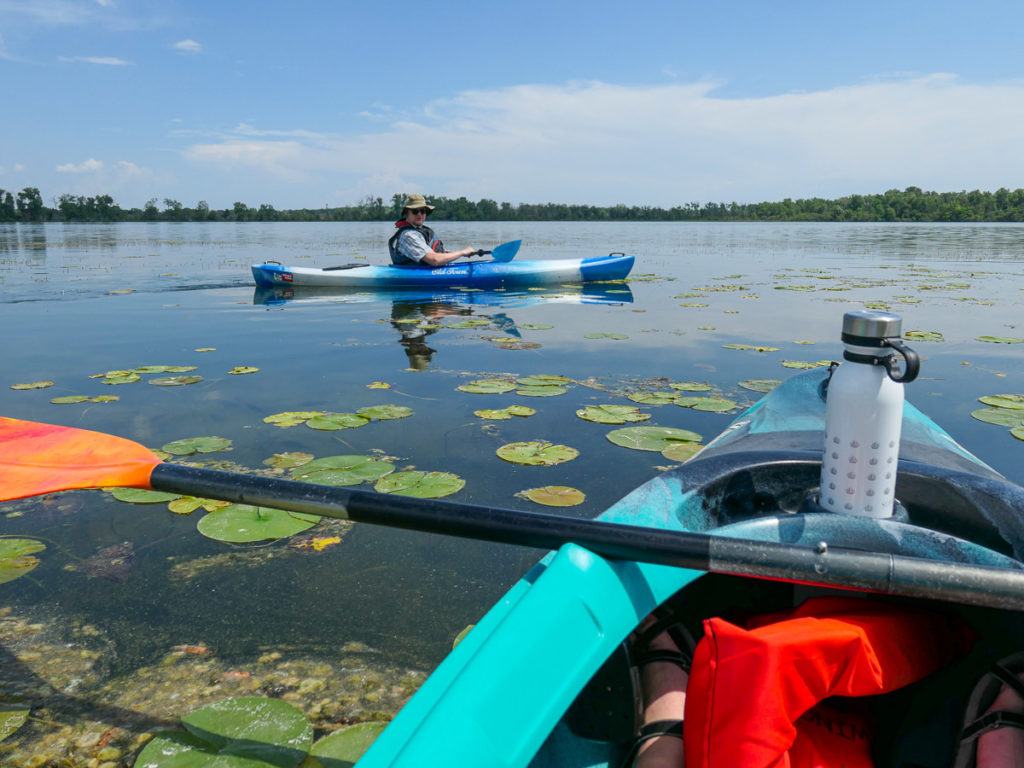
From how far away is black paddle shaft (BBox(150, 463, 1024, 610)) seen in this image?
0.92 metres

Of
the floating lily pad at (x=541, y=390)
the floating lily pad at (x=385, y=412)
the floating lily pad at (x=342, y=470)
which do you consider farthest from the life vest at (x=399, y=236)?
the floating lily pad at (x=342, y=470)

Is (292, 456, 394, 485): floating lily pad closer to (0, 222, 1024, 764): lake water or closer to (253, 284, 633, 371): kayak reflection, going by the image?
(0, 222, 1024, 764): lake water

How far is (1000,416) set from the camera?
11.1 ft

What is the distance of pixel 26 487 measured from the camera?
5.38ft

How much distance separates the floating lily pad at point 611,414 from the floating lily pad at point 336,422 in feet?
3.55

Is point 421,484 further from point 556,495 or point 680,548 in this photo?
point 680,548

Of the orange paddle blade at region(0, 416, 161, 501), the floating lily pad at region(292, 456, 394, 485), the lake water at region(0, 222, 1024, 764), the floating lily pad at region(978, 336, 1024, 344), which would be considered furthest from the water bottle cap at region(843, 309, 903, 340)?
the floating lily pad at region(978, 336, 1024, 344)

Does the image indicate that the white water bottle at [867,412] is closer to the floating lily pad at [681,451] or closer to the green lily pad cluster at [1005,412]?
the floating lily pad at [681,451]

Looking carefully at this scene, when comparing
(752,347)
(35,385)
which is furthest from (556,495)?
(35,385)

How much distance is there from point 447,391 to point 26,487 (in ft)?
7.94

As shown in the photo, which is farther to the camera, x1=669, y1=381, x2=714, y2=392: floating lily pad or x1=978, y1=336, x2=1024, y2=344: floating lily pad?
x1=978, y1=336, x2=1024, y2=344: floating lily pad

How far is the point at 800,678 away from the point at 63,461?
177 centimetres

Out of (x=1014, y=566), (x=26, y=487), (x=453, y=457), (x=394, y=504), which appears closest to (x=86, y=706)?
(x=26, y=487)

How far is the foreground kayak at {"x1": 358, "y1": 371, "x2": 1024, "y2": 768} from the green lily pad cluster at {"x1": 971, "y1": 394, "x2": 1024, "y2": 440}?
1671 millimetres
